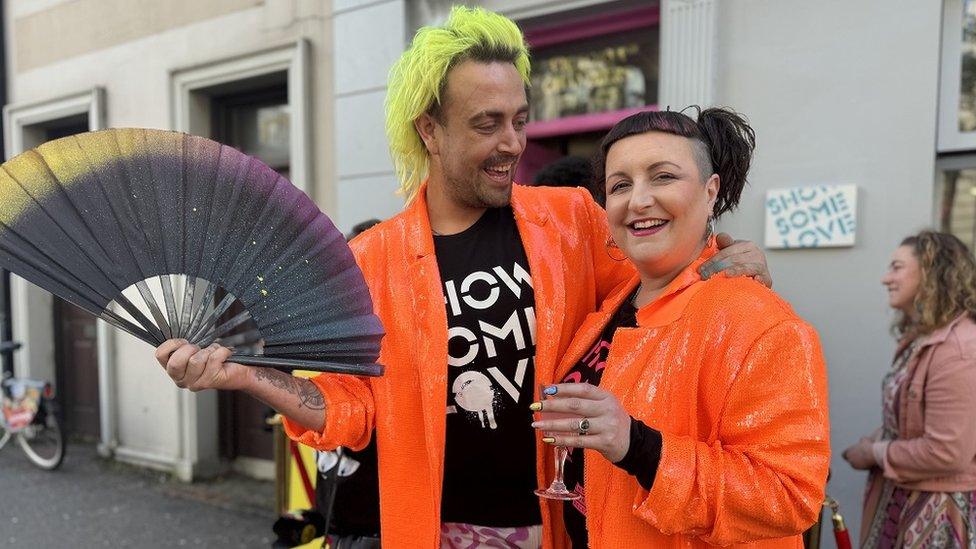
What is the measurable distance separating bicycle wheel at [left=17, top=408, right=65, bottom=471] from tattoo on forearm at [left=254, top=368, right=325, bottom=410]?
20.1 ft

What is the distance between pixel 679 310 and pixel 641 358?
0.13 meters

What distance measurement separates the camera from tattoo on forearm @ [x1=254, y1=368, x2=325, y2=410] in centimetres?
146

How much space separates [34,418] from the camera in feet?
20.9

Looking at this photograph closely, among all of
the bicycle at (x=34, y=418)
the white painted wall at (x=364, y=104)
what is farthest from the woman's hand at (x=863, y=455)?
the bicycle at (x=34, y=418)

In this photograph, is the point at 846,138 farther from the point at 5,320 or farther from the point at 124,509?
the point at 5,320

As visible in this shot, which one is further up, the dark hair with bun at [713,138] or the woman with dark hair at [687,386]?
the dark hair with bun at [713,138]

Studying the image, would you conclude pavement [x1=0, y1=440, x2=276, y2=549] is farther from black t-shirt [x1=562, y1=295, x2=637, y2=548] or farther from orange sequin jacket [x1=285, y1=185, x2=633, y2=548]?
black t-shirt [x1=562, y1=295, x2=637, y2=548]

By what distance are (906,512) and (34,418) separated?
7.36 metres

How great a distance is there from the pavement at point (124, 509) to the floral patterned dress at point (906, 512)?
3.80m

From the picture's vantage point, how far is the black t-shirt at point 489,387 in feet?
5.53

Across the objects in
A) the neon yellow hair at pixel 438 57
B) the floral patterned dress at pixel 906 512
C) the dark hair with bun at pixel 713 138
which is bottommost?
the floral patterned dress at pixel 906 512

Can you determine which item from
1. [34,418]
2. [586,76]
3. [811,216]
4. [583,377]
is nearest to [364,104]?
[586,76]

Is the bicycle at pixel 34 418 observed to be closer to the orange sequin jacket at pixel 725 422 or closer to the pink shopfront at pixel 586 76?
the pink shopfront at pixel 586 76

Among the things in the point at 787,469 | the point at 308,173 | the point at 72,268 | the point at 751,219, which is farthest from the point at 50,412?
the point at 787,469
